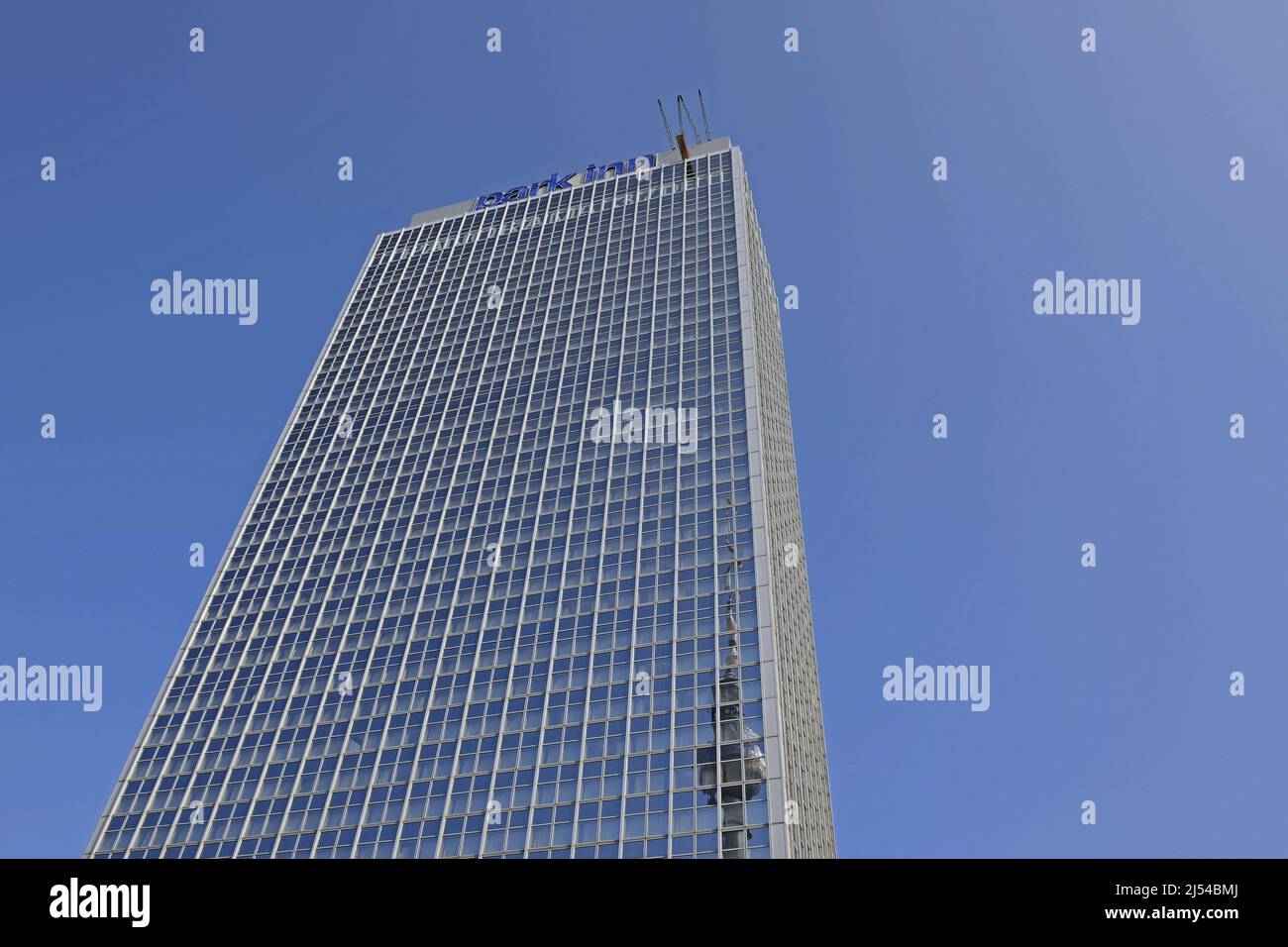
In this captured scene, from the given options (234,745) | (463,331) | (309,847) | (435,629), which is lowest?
(309,847)

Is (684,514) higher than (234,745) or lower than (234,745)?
higher

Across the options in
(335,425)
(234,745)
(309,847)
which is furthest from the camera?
(335,425)

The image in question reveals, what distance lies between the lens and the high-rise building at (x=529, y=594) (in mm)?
92438

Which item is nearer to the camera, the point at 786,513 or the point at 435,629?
the point at 435,629

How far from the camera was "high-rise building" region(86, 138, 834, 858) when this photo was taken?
92438 mm

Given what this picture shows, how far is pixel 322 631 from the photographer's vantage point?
386 feet

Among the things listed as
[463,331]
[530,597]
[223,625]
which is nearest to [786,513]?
[530,597]

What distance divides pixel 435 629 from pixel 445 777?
19551 millimetres

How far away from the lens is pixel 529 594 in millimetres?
111875

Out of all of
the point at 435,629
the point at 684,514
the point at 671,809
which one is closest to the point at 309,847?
the point at 435,629
